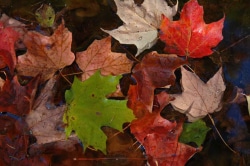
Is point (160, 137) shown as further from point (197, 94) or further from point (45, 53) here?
point (45, 53)

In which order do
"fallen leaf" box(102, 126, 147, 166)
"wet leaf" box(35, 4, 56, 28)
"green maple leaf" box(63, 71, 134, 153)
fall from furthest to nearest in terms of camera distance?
"wet leaf" box(35, 4, 56, 28)
"fallen leaf" box(102, 126, 147, 166)
"green maple leaf" box(63, 71, 134, 153)

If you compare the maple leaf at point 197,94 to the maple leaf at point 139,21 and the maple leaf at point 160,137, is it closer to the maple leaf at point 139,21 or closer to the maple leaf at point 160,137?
the maple leaf at point 160,137

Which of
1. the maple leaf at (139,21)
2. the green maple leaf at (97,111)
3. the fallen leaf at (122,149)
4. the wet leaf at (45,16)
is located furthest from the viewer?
the wet leaf at (45,16)

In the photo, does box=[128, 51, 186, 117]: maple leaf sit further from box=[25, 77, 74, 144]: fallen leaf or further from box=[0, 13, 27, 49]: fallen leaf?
box=[0, 13, 27, 49]: fallen leaf

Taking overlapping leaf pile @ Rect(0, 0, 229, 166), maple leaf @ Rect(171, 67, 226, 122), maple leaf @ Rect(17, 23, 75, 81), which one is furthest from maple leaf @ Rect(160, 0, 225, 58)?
maple leaf @ Rect(17, 23, 75, 81)

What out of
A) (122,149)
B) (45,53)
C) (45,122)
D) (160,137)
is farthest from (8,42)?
(160,137)

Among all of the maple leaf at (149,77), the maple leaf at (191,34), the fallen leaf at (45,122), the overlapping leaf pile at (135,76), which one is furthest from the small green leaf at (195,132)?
the fallen leaf at (45,122)
